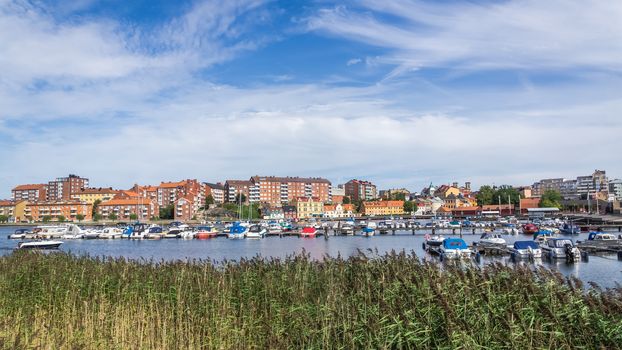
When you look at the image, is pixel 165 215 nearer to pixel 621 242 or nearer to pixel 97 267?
pixel 621 242

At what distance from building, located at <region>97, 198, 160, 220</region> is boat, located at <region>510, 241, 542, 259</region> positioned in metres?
146

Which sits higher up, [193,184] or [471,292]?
[193,184]

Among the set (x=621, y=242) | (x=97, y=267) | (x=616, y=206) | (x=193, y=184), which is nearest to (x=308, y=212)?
(x=193, y=184)

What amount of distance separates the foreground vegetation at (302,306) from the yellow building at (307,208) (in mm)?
177718

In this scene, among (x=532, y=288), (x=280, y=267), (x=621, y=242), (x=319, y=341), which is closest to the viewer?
(x=319, y=341)

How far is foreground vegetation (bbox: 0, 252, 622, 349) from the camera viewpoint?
832 centimetres

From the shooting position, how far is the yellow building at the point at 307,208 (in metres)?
194

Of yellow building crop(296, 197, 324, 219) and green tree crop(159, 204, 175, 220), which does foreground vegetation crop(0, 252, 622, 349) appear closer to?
green tree crop(159, 204, 175, 220)

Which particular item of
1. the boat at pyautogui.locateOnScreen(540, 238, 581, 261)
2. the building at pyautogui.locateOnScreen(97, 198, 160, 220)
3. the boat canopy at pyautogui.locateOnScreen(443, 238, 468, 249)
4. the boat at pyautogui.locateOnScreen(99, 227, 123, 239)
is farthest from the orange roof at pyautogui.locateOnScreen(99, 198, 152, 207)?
the boat at pyautogui.locateOnScreen(540, 238, 581, 261)

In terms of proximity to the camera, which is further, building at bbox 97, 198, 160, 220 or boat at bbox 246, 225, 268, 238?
building at bbox 97, 198, 160, 220

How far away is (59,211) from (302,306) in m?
191

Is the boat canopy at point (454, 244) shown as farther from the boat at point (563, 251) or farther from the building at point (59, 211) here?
the building at point (59, 211)

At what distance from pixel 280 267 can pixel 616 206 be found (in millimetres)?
164582

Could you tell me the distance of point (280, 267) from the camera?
14648 millimetres
